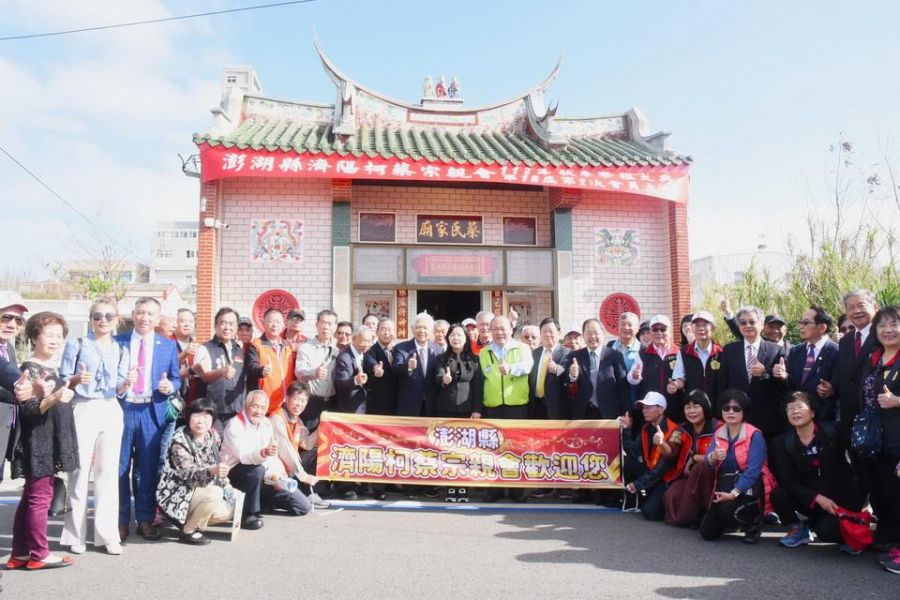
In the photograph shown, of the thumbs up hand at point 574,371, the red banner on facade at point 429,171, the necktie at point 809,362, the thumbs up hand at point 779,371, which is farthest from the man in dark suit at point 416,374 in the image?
the red banner on facade at point 429,171

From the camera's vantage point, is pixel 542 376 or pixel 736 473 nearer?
pixel 736 473

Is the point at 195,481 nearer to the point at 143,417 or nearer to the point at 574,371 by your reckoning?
the point at 143,417

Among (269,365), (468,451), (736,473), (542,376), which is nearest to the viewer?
(736,473)

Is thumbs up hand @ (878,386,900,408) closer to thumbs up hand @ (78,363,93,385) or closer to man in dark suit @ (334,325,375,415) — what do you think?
man in dark suit @ (334,325,375,415)

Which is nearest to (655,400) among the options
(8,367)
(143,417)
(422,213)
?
(143,417)

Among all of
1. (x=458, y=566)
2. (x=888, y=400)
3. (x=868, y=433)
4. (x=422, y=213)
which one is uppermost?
(x=422, y=213)

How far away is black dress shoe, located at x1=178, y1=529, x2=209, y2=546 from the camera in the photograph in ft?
14.7

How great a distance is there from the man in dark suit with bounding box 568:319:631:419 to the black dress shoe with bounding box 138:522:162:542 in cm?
382

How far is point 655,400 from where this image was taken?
5.50 metres

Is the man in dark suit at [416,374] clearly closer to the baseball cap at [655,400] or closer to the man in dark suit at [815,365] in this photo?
the baseball cap at [655,400]

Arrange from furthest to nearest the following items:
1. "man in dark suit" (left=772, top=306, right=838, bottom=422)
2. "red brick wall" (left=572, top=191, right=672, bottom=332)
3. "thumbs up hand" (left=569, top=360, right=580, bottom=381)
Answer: "red brick wall" (left=572, top=191, right=672, bottom=332) → "thumbs up hand" (left=569, top=360, right=580, bottom=381) → "man in dark suit" (left=772, top=306, right=838, bottom=422)

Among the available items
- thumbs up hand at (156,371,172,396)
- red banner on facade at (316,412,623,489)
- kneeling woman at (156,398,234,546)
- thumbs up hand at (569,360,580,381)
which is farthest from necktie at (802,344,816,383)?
thumbs up hand at (156,371,172,396)

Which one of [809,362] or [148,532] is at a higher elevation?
[809,362]

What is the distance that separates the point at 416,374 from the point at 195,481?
7.61 feet
